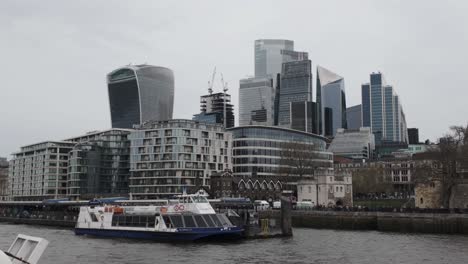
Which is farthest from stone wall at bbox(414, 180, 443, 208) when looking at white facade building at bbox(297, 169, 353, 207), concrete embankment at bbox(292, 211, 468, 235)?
white facade building at bbox(297, 169, 353, 207)

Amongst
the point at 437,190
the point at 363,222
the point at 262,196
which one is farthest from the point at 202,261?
the point at 262,196

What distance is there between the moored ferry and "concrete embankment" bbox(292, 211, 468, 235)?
2717cm

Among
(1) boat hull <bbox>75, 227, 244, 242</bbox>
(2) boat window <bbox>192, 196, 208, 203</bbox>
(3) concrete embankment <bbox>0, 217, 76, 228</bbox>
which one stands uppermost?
(2) boat window <bbox>192, 196, 208, 203</bbox>

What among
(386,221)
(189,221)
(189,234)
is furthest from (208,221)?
(386,221)

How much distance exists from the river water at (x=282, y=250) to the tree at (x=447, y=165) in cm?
2523

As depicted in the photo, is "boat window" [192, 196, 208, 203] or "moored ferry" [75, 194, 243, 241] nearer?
"moored ferry" [75, 194, 243, 241]

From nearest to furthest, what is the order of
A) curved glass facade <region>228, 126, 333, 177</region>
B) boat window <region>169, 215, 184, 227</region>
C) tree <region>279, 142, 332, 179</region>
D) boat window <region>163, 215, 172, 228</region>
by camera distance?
boat window <region>169, 215, 184, 227</region> < boat window <region>163, 215, 172, 228</region> < tree <region>279, 142, 332, 179</region> < curved glass facade <region>228, 126, 333, 177</region>

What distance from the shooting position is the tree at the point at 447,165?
98.8m

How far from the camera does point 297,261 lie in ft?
173

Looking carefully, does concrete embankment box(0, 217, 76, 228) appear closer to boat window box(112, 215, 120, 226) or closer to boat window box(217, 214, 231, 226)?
boat window box(112, 215, 120, 226)

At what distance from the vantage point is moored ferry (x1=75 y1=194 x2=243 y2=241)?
2844 inches

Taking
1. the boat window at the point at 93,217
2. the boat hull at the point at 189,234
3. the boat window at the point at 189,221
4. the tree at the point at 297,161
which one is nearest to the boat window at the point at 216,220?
the boat hull at the point at 189,234

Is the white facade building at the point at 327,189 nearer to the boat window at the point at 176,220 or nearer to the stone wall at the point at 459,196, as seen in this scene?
the stone wall at the point at 459,196

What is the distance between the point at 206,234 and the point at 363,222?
33248 mm
